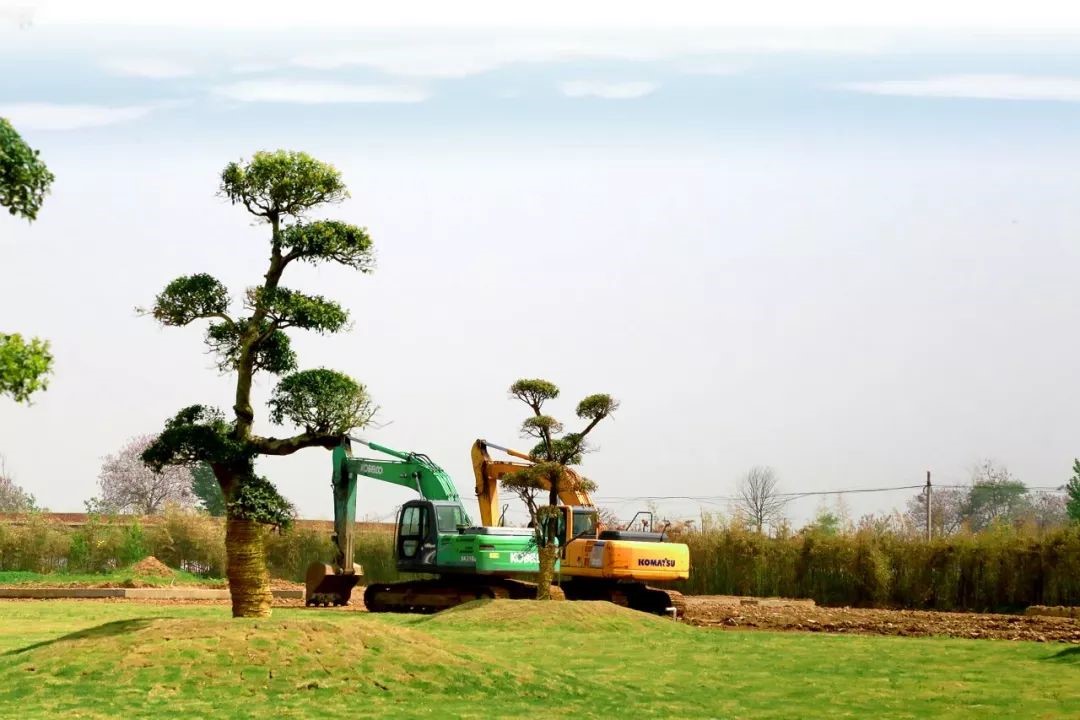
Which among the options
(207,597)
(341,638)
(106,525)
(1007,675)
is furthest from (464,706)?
(106,525)

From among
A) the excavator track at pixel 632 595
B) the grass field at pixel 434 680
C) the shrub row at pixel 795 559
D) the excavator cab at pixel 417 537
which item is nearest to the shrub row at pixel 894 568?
the shrub row at pixel 795 559

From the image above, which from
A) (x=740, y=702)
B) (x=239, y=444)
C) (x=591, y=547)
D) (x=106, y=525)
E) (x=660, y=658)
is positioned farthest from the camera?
(x=106, y=525)

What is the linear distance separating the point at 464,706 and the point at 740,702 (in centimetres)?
282

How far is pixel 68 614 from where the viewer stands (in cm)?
2464

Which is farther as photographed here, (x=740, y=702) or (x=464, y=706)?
(x=740, y=702)

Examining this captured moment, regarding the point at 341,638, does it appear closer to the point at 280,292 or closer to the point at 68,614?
the point at 280,292

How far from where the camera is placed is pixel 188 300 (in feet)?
52.2

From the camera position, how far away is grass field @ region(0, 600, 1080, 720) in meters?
12.4

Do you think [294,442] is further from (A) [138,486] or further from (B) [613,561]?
(A) [138,486]

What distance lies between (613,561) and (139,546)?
17.9 meters

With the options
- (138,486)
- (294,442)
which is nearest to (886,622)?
(294,442)

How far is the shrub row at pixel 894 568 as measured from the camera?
1217 inches

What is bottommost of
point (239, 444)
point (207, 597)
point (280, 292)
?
point (207, 597)

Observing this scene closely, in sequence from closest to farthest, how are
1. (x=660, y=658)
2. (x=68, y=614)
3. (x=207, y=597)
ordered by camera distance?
(x=660, y=658), (x=68, y=614), (x=207, y=597)
